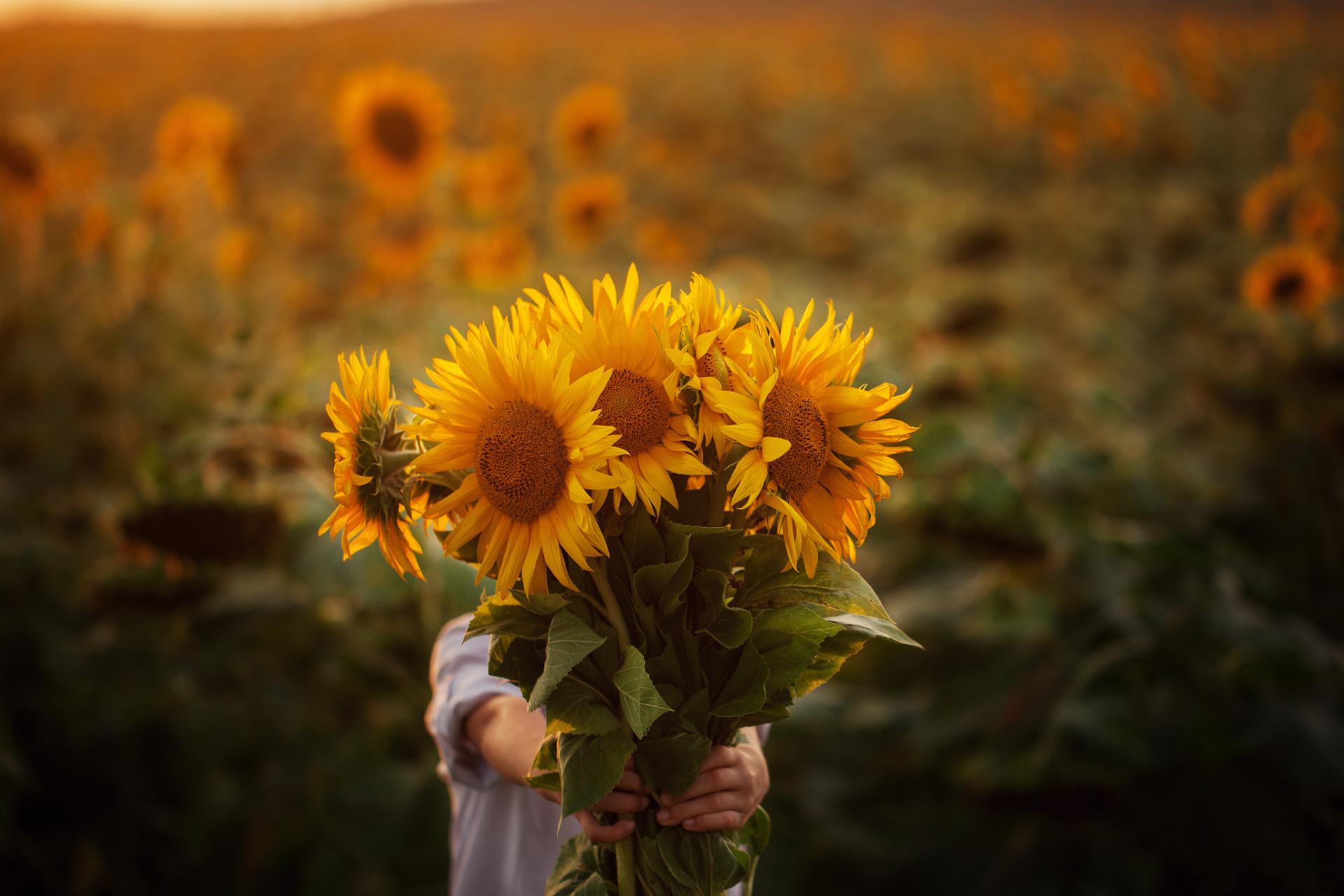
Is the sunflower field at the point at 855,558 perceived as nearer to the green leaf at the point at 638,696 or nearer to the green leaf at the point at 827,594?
the green leaf at the point at 638,696

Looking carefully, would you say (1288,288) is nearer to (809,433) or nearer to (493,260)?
(493,260)

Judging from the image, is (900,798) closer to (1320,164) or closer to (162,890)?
(162,890)

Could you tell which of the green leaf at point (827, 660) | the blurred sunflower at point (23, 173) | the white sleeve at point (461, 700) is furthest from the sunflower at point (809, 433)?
the blurred sunflower at point (23, 173)

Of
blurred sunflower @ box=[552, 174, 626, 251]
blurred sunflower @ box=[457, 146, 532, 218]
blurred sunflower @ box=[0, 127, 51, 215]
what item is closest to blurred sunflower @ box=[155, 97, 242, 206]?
blurred sunflower @ box=[0, 127, 51, 215]

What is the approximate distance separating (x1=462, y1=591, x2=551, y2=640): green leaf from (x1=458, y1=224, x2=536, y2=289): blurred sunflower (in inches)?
119

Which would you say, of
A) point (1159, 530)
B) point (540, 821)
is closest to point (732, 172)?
point (1159, 530)

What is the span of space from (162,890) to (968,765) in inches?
95.0

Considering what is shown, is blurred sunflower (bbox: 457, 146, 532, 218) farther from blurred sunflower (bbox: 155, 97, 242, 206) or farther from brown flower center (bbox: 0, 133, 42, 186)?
brown flower center (bbox: 0, 133, 42, 186)

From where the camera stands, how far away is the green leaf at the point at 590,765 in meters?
0.77

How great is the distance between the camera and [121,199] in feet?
12.6

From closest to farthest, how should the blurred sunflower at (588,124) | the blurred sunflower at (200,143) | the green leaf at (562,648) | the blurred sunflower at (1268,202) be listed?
the green leaf at (562,648) → the blurred sunflower at (200,143) → the blurred sunflower at (1268,202) → the blurred sunflower at (588,124)

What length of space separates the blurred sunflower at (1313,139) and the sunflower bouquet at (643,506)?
708 centimetres

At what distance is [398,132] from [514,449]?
4.14 meters

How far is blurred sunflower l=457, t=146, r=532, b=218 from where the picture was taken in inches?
198
